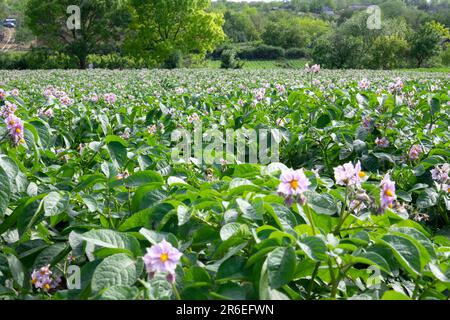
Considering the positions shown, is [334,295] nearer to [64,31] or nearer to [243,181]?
[243,181]

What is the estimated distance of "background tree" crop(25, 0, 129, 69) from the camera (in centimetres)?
3809

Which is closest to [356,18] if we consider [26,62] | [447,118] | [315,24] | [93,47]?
[93,47]

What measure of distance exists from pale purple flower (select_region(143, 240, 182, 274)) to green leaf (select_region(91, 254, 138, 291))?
0.38ft

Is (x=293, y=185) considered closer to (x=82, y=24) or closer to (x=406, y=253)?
(x=406, y=253)

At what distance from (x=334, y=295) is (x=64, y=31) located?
42777mm

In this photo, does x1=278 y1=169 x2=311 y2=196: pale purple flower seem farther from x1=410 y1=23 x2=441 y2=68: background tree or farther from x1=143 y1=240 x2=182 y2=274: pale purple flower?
x1=410 y1=23 x2=441 y2=68: background tree

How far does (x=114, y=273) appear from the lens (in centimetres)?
101

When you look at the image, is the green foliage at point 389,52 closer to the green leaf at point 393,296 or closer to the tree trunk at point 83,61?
the tree trunk at point 83,61

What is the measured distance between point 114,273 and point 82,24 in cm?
4112

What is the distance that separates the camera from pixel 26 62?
36219 millimetres

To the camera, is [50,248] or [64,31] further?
[64,31]

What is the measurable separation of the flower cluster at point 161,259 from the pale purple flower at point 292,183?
30 cm

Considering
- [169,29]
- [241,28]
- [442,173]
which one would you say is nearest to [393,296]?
[442,173]
